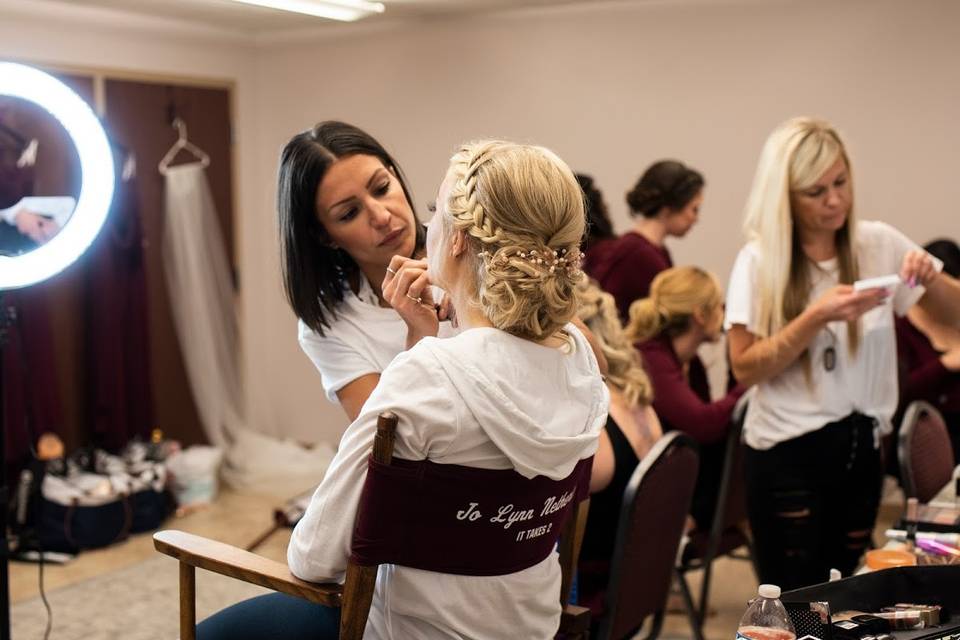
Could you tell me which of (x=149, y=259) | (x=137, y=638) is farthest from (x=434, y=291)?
(x=149, y=259)

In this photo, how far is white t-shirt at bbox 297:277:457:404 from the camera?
1.95 m

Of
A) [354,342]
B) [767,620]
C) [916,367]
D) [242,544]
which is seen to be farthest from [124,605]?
[916,367]

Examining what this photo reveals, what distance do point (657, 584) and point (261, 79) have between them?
15.1 feet

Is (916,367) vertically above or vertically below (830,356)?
below

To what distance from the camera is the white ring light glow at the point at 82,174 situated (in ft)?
6.77

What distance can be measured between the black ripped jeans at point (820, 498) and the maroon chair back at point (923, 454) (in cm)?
15

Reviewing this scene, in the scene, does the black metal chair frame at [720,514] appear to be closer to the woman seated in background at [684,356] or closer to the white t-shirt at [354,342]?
the woman seated in background at [684,356]

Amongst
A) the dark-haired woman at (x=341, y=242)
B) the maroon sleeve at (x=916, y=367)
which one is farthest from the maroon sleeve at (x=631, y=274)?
the dark-haired woman at (x=341, y=242)

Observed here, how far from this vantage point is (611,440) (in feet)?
7.89

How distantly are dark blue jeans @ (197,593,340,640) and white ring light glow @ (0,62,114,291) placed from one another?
79 cm

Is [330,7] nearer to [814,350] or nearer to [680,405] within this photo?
[680,405]

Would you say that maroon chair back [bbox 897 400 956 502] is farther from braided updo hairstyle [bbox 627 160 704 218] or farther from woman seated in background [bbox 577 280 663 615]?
braided updo hairstyle [bbox 627 160 704 218]

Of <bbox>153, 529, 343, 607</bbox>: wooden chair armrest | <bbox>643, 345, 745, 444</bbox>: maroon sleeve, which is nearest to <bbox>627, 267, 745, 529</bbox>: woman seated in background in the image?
<bbox>643, 345, 745, 444</bbox>: maroon sleeve

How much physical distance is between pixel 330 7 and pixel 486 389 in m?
3.83
